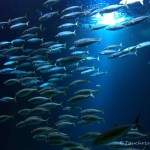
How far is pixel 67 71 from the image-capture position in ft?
80.9

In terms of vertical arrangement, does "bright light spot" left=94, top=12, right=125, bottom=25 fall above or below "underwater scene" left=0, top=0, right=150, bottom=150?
above

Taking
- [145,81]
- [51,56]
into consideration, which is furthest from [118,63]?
[51,56]

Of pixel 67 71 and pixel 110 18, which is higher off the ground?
pixel 110 18

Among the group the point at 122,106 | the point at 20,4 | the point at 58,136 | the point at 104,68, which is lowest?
the point at 58,136

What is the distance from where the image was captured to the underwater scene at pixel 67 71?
28.1 feet

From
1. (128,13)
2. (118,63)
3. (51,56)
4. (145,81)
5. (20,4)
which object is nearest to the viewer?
(20,4)

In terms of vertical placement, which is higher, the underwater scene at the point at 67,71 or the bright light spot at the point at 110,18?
the bright light spot at the point at 110,18

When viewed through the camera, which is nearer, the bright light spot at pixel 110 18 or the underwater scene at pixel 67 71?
the underwater scene at pixel 67 71

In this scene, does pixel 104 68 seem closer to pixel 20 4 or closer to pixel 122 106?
pixel 122 106

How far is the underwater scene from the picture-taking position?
28.1ft

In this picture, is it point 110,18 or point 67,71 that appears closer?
point 110,18

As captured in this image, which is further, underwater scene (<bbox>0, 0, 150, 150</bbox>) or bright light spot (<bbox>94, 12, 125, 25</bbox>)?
bright light spot (<bbox>94, 12, 125, 25</bbox>)

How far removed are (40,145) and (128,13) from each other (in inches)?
440

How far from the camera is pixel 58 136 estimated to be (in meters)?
7.69
